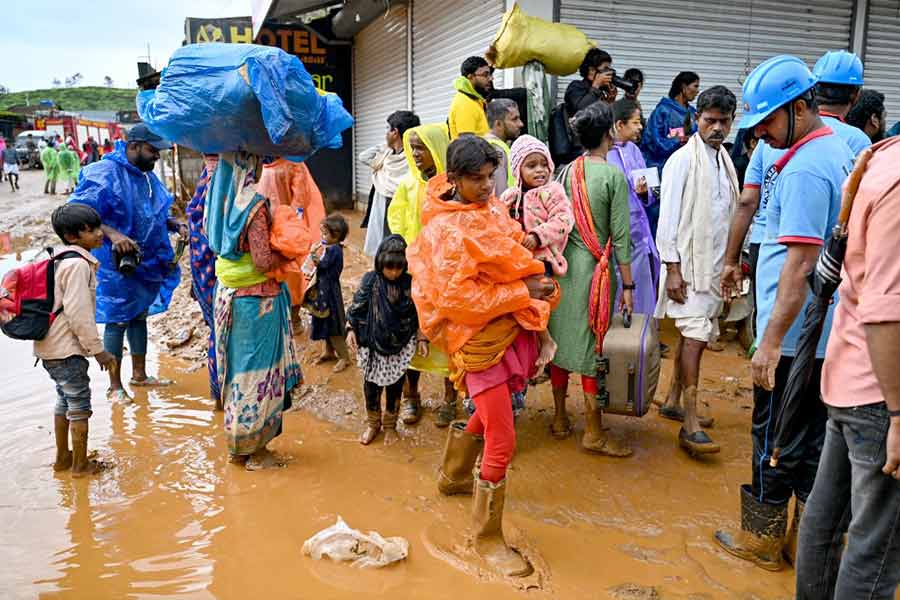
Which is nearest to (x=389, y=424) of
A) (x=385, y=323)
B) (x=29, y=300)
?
Answer: (x=385, y=323)

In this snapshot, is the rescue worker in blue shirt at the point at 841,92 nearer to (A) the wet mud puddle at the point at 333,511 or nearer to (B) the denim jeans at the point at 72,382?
(A) the wet mud puddle at the point at 333,511

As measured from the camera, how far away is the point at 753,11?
24.1 feet

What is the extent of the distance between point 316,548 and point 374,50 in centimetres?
1133

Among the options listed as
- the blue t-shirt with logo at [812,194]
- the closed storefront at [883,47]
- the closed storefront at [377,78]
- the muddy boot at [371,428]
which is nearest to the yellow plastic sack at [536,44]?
the muddy boot at [371,428]

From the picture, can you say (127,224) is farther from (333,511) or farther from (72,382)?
(333,511)

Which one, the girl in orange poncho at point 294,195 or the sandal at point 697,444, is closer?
the sandal at point 697,444

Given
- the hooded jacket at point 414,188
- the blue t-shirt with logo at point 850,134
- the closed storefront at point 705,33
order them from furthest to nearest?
1. the closed storefront at point 705,33
2. the hooded jacket at point 414,188
3. the blue t-shirt with logo at point 850,134

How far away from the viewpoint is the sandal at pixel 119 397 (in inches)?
199

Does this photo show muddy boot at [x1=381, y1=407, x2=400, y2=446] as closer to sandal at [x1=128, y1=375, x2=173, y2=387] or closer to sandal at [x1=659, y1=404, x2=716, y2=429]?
sandal at [x1=659, y1=404, x2=716, y2=429]

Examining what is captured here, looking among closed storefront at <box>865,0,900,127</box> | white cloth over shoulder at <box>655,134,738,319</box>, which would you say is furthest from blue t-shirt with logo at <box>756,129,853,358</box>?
closed storefront at <box>865,0,900,127</box>

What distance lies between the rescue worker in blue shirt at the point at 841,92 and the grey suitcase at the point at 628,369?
139 centimetres

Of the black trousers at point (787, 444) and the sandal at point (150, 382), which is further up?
the black trousers at point (787, 444)

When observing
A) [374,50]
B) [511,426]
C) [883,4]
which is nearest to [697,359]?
[511,426]

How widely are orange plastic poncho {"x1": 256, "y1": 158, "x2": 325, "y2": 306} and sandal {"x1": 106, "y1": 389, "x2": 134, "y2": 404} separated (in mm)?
1661
